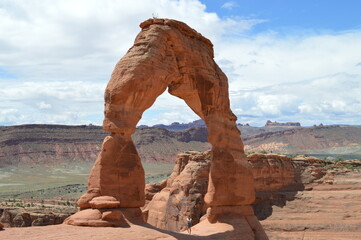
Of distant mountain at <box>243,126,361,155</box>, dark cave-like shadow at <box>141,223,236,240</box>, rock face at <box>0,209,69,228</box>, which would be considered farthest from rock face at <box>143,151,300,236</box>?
distant mountain at <box>243,126,361,155</box>

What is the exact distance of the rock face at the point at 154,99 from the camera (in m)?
16.1

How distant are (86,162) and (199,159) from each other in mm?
103282

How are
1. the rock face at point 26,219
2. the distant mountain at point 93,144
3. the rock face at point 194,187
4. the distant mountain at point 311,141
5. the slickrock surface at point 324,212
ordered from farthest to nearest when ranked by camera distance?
1. the distant mountain at point 311,141
2. the distant mountain at point 93,144
3. the slickrock surface at point 324,212
4. the rock face at point 194,187
5. the rock face at point 26,219

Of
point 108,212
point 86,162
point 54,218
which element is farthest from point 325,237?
point 86,162

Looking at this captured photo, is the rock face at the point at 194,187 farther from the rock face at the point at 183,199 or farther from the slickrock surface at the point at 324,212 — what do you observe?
the slickrock surface at the point at 324,212

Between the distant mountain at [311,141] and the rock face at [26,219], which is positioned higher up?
the distant mountain at [311,141]

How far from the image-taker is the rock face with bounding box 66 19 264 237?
16078 mm

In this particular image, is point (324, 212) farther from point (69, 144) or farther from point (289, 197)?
point (69, 144)

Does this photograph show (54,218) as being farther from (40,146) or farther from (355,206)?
(40,146)

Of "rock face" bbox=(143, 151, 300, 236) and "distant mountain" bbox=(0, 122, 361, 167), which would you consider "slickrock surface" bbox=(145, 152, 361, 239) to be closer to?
"rock face" bbox=(143, 151, 300, 236)

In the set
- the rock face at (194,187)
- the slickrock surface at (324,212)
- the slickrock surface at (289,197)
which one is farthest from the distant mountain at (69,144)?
the slickrock surface at (324,212)

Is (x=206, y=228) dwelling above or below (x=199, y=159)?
below

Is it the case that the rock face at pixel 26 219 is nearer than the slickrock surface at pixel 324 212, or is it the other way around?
the rock face at pixel 26 219

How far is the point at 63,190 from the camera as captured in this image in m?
75.9
